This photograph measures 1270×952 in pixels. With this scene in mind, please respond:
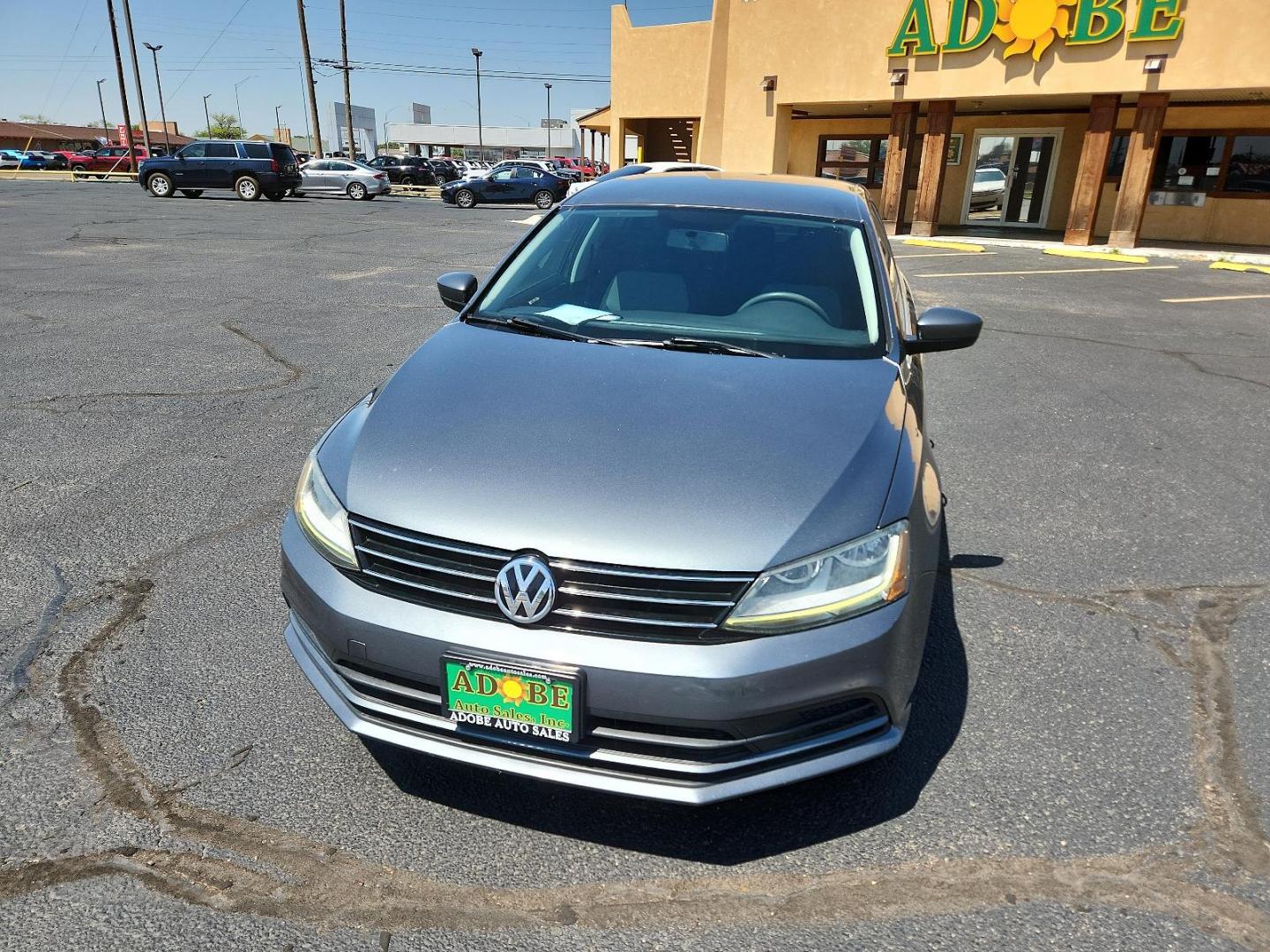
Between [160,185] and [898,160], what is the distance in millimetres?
22862

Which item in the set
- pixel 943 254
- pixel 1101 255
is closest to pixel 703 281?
pixel 943 254

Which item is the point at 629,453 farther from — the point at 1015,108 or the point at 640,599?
the point at 1015,108

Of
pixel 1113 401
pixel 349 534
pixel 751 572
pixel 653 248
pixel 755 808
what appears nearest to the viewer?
pixel 751 572

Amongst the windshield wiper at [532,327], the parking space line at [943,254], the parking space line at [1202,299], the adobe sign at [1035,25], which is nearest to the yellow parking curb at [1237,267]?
the parking space line at [1202,299]

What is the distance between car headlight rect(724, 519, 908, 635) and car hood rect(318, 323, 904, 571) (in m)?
0.04

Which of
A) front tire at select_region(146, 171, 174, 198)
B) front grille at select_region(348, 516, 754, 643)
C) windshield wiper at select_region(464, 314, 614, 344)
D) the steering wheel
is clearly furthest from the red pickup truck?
front grille at select_region(348, 516, 754, 643)

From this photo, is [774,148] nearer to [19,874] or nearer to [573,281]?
[573,281]

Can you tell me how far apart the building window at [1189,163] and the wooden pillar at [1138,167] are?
91.6 inches

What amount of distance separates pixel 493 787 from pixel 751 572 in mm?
1127

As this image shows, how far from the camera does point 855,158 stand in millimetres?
24406

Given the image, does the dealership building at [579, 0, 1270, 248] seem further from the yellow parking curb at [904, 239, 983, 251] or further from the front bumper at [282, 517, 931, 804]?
the front bumper at [282, 517, 931, 804]

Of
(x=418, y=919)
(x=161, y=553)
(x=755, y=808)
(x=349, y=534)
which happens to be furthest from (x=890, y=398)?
(x=161, y=553)

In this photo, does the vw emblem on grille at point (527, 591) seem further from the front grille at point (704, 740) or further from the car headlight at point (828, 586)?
the car headlight at point (828, 586)

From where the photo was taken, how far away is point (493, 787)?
2.65m
